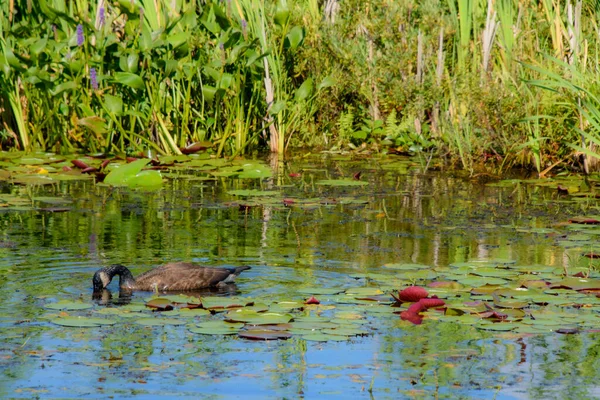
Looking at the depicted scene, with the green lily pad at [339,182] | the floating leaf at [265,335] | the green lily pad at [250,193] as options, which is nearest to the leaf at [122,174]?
the green lily pad at [250,193]

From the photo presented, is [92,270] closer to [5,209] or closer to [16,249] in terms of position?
[16,249]

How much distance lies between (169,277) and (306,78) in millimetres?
6944

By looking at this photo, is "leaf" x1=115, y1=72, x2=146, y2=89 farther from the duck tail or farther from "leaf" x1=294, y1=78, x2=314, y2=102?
the duck tail

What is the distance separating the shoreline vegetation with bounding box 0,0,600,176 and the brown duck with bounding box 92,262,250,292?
4691 mm

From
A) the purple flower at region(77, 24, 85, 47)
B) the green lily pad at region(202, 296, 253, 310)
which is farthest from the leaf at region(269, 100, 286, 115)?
the green lily pad at region(202, 296, 253, 310)

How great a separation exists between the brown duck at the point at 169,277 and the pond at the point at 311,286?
9 cm

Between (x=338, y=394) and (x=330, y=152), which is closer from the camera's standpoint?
(x=338, y=394)

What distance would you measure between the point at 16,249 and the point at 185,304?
1.95 m

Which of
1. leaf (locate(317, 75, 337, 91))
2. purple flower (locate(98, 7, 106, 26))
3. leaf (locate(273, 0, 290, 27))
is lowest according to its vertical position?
leaf (locate(317, 75, 337, 91))

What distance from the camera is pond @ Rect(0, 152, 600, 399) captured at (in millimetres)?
4605

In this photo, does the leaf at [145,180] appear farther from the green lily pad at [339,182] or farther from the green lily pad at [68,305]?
the green lily pad at [68,305]

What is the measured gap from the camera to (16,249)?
733cm

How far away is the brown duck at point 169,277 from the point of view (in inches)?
247

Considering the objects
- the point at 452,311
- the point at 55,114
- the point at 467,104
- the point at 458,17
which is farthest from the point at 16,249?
the point at 458,17
